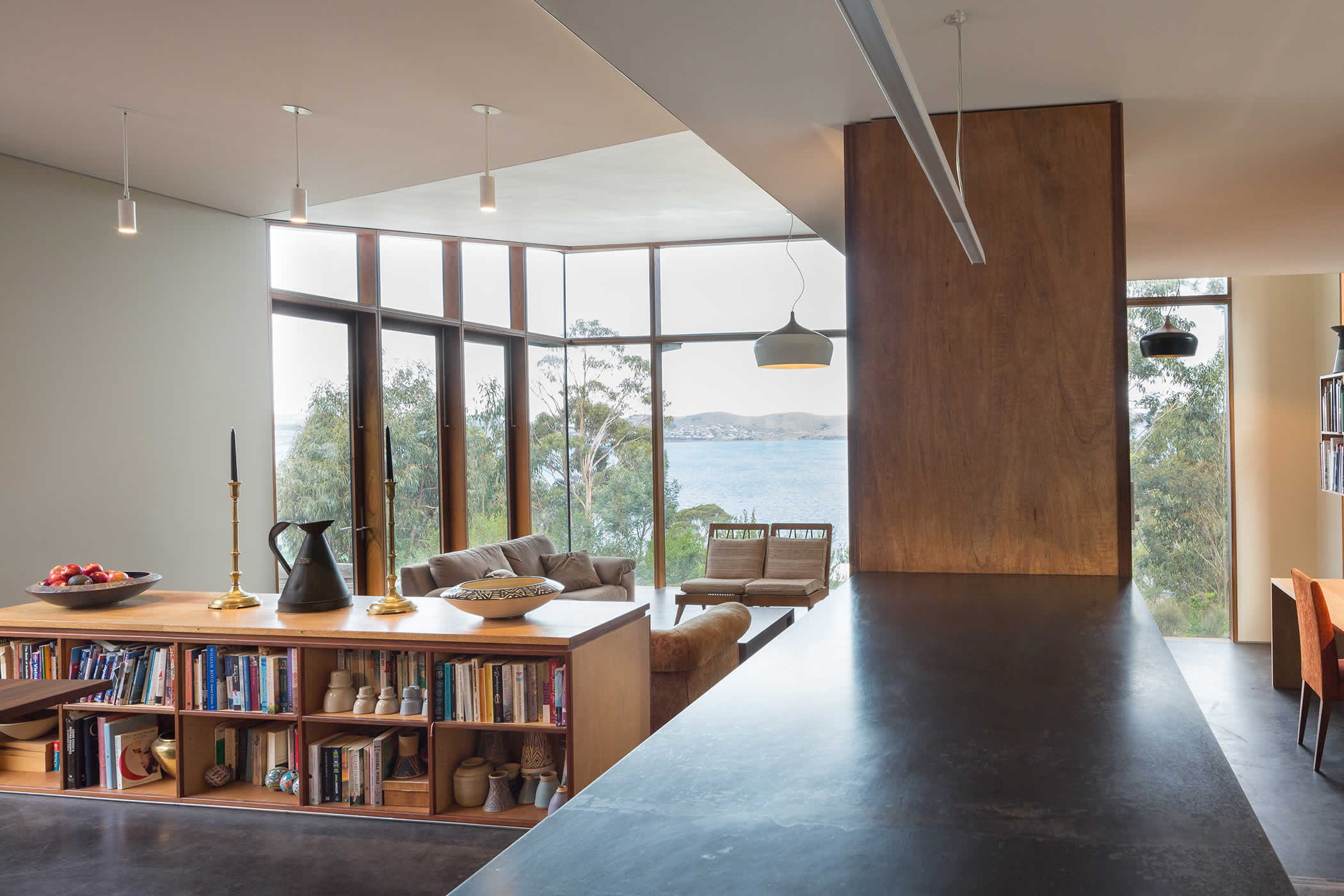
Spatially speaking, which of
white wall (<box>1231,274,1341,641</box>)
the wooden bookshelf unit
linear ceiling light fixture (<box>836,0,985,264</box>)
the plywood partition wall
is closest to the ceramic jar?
the wooden bookshelf unit

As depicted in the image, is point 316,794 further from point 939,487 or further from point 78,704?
point 939,487

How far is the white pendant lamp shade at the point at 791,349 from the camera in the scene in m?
5.96

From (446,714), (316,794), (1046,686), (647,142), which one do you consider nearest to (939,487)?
(1046,686)

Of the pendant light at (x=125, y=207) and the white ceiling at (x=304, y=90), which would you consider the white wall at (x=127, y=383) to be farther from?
the pendant light at (x=125, y=207)

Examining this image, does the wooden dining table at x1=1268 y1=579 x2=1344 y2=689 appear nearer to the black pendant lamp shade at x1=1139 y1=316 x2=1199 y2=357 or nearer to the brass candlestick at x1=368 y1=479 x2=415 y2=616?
the black pendant lamp shade at x1=1139 y1=316 x2=1199 y2=357

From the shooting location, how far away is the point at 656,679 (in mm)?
4145

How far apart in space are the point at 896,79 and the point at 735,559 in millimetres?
7026

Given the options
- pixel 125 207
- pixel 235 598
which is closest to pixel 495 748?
pixel 235 598

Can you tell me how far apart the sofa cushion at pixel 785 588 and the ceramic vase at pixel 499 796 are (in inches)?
163

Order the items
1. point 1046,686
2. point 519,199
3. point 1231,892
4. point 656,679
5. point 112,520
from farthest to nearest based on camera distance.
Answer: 1. point 519,199
2. point 112,520
3. point 656,679
4. point 1046,686
5. point 1231,892

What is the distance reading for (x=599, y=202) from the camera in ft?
23.2

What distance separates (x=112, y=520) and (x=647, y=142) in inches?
132

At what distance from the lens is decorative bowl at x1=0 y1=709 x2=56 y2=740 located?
3.91 m

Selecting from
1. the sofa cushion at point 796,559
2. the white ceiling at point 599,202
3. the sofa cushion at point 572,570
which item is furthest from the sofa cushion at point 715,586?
the white ceiling at point 599,202
